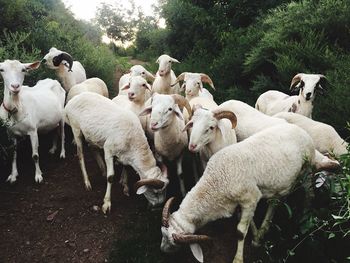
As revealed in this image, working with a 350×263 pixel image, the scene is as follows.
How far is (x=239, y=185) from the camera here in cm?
429

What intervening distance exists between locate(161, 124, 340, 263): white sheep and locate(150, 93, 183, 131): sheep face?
1.05m

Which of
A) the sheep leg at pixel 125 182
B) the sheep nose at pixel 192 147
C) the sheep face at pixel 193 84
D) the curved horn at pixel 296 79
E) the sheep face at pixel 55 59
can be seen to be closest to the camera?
the sheep nose at pixel 192 147

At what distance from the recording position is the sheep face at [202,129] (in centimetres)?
488

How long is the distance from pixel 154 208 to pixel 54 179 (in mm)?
2114

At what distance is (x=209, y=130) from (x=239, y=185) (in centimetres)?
107

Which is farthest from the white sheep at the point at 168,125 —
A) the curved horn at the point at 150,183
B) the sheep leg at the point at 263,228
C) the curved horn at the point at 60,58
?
the curved horn at the point at 60,58

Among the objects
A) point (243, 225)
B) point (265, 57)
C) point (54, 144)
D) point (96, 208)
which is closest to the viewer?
point (243, 225)

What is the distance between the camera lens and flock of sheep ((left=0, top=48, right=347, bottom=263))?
438 cm

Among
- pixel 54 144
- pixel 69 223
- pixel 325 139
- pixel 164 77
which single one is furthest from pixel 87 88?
pixel 325 139

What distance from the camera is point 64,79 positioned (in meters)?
8.63

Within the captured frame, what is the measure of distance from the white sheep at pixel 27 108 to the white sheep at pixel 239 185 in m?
3.10

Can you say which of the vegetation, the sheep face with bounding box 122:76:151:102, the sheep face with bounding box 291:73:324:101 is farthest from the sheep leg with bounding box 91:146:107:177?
the sheep face with bounding box 291:73:324:101

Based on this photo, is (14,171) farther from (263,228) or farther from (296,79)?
(296,79)

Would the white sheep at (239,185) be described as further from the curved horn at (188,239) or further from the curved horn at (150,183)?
the curved horn at (150,183)
